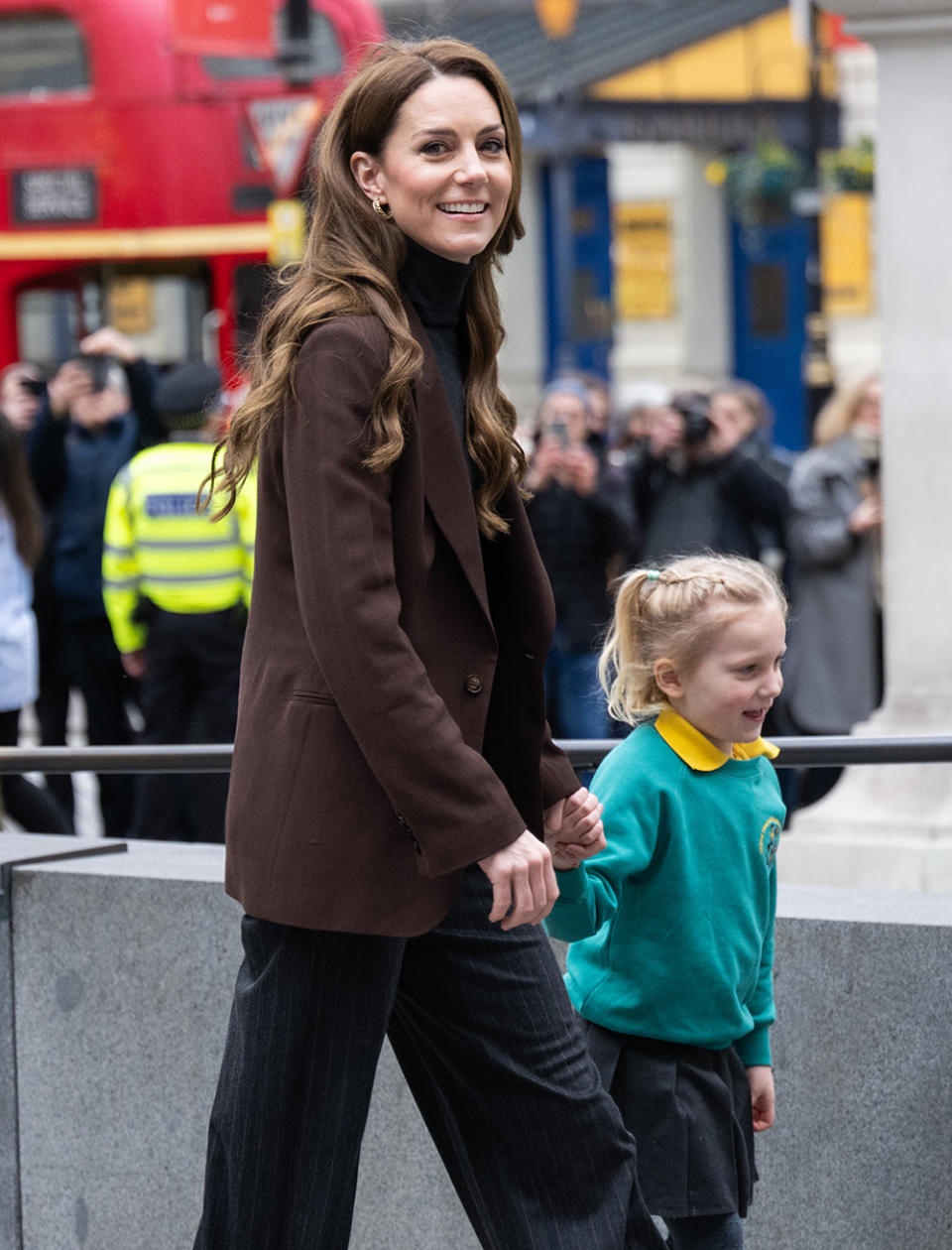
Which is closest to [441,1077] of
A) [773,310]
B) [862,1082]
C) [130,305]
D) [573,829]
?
[573,829]

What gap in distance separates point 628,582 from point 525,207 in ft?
85.7

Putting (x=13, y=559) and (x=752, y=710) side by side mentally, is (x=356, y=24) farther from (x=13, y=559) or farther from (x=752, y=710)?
(x=752, y=710)

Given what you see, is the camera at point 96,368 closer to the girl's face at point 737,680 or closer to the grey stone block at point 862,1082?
the grey stone block at point 862,1082

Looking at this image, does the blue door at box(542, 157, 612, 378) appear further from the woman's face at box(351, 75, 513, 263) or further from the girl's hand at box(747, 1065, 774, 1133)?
the woman's face at box(351, 75, 513, 263)

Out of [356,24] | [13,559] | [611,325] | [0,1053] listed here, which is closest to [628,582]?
[0,1053]

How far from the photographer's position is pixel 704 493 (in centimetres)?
777

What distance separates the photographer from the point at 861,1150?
10.2ft

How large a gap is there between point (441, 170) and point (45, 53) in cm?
1100

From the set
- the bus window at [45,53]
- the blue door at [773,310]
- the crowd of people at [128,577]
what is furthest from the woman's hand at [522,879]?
the blue door at [773,310]

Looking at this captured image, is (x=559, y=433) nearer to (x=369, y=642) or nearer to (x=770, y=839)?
(x=770, y=839)

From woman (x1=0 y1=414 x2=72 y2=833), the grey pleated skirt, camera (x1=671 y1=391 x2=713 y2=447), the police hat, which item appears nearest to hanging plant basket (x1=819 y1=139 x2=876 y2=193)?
camera (x1=671 y1=391 x2=713 y2=447)

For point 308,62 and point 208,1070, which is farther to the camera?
point 308,62

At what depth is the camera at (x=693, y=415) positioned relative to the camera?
7.61 m

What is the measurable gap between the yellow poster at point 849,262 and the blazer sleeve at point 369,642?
1023 inches
